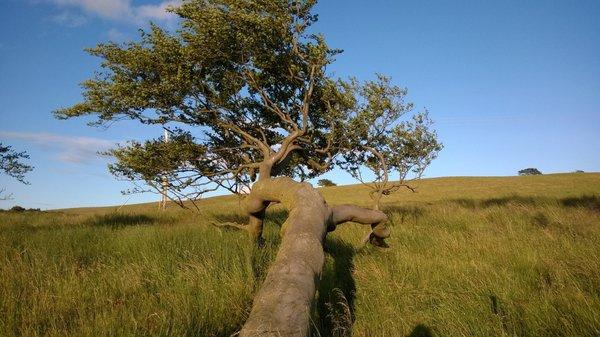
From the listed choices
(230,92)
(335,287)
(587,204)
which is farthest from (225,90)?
(587,204)

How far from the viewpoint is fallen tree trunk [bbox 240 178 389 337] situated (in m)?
3.61

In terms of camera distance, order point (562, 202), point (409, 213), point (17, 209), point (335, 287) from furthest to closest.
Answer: point (17, 209)
point (562, 202)
point (409, 213)
point (335, 287)

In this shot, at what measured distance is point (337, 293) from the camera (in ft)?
19.9

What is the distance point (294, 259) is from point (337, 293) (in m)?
1.66

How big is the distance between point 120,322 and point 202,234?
566 centimetres

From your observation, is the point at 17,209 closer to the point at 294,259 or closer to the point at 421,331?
the point at 294,259

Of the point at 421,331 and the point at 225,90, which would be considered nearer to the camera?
the point at 421,331

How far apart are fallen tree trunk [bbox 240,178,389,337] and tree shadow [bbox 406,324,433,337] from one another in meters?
1.41

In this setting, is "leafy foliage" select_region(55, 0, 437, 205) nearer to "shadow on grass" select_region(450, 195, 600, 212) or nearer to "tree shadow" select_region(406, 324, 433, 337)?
"tree shadow" select_region(406, 324, 433, 337)

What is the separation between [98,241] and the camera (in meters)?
9.25

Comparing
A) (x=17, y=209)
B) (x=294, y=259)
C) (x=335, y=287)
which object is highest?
(x=17, y=209)

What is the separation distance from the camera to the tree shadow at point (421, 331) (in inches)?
190

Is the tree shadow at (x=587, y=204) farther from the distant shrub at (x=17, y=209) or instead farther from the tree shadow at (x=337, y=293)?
the distant shrub at (x=17, y=209)

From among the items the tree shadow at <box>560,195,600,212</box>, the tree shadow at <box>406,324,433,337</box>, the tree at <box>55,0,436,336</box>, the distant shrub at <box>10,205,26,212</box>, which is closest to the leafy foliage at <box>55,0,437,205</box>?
the tree at <box>55,0,436,336</box>
